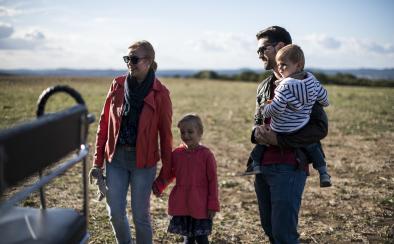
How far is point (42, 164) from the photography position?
2.28 m

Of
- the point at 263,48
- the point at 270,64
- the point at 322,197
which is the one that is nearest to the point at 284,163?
the point at 270,64

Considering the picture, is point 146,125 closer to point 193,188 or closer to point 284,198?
point 193,188

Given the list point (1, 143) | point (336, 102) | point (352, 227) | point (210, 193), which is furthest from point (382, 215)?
point (336, 102)

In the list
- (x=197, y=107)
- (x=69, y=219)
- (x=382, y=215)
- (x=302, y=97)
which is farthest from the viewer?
(x=197, y=107)

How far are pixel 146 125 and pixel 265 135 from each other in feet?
3.43

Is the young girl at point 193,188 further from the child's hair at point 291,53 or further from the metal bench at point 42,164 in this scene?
the metal bench at point 42,164

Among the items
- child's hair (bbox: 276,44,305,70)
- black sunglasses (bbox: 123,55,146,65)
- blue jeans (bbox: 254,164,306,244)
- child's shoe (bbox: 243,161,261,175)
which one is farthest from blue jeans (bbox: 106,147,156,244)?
child's hair (bbox: 276,44,305,70)

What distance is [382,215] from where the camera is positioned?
6207 millimetres

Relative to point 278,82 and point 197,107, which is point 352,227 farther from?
point 197,107

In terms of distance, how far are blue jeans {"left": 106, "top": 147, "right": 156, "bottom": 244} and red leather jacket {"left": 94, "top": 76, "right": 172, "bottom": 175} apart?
84mm

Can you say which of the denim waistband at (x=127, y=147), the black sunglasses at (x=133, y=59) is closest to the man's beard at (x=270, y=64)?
the black sunglasses at (x=133, y=59)

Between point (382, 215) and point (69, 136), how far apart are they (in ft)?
16.3

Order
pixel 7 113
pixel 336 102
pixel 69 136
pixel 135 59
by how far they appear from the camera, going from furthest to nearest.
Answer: pixel 336 102 → pixel 7 113 → pixel 135 59 → pixel 69 136

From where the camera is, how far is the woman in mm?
3945
